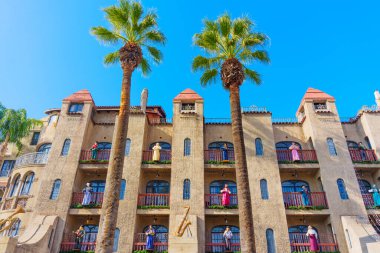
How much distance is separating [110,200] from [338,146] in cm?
1794

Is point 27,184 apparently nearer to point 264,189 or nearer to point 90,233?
point 90,233

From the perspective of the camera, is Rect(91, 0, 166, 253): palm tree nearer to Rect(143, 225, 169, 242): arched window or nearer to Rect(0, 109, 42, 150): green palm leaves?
Rect(143, 225, 169, 242): arched window

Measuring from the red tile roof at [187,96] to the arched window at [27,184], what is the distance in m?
12.7

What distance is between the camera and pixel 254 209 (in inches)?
826

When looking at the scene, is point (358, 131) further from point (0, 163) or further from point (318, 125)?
point (0, 163)

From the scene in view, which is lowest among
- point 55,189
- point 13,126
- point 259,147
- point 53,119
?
point 55,189

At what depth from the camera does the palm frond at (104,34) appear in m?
18.5

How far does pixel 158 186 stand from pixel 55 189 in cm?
746

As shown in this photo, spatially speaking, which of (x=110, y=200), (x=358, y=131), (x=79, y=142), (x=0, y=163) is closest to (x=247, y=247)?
(x=110, y=200)

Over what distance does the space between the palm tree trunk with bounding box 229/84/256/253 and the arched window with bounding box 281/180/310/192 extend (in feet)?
34.8

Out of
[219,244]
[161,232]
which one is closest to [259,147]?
[219,244]

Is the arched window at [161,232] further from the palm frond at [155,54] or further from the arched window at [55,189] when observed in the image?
the palm frond at [155,54]

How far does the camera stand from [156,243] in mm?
19375

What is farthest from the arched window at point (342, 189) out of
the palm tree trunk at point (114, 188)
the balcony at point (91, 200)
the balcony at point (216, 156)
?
the balcony at point (91, 200)
